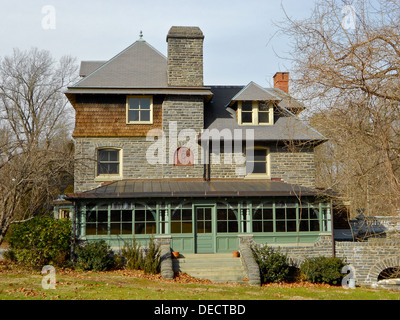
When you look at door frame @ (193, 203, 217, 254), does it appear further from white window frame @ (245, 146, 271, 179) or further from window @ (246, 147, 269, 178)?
window @ (246, 147, 269, 178)

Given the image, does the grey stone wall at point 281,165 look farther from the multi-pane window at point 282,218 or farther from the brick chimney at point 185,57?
the brick chimney at point 185,57

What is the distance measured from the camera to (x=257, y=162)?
2233 cm

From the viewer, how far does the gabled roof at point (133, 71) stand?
22000 millimetres

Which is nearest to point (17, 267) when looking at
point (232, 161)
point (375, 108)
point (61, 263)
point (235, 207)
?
point (61, 263)

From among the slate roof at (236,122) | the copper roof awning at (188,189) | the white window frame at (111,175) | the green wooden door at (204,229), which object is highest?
the slate roof at (236,122)

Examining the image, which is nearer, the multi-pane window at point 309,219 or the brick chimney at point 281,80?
the multi-pane window at point 309,219

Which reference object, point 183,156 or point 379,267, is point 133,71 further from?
point 379,267

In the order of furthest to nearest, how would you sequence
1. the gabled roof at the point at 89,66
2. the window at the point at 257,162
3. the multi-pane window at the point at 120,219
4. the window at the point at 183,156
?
the gabled roof at the point at 89,66, the window at the point at 257,162, the window at the point at 183,156, the multi-pane window at the point at 120,219

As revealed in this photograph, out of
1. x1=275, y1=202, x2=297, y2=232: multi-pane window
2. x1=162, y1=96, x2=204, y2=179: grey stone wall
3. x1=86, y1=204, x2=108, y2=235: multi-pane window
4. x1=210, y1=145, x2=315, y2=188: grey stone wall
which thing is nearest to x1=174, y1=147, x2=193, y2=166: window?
x1=162, y1=96, x2=204, y2=179: grey stone wall

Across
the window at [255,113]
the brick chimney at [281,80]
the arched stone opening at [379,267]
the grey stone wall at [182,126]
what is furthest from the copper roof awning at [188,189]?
the brick chimney at [281,80]

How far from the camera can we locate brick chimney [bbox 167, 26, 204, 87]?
22344 millimetres

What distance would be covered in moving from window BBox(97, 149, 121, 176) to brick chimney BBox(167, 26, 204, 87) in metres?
4.78

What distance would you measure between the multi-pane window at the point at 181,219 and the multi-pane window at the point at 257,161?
4.26m

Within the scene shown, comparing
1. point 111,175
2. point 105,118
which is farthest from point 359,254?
point 105,118
